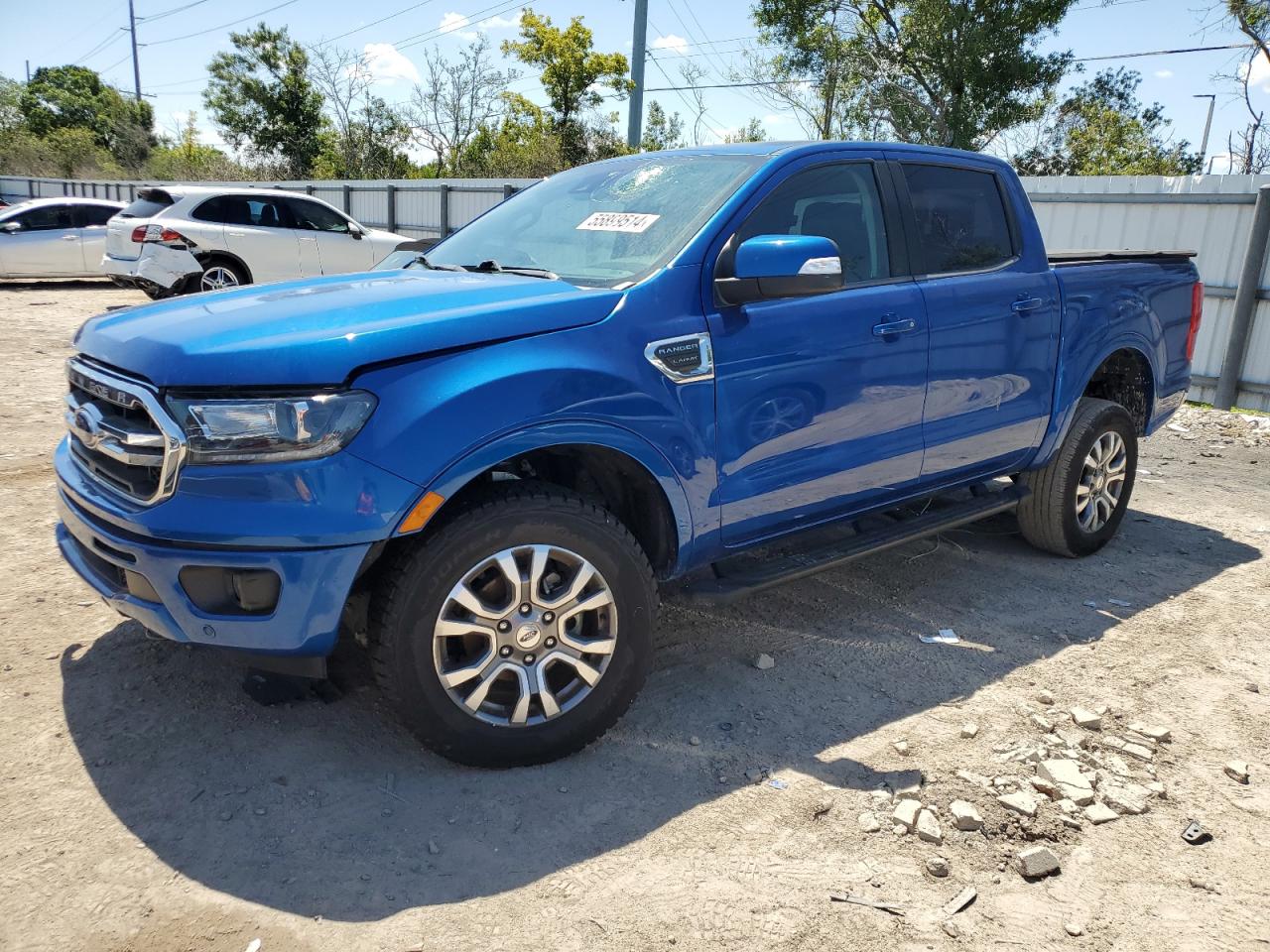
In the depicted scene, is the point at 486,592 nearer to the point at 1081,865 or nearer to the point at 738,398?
the point at 738,398

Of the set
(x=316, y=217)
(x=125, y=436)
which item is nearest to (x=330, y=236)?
(x=316, y=217)

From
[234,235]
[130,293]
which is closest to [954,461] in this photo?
[234,235]

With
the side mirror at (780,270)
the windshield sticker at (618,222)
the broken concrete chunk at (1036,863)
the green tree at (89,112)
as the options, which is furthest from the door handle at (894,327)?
the green tree at (89,112)

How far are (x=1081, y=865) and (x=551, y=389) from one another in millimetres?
1925

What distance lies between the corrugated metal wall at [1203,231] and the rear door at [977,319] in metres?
6.70

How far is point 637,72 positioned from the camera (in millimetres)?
20188

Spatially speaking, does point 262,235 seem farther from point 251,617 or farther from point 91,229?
point 251,617

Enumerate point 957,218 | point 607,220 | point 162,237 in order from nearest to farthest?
1. point 607,220
2. point 957,218
3. point 162,237

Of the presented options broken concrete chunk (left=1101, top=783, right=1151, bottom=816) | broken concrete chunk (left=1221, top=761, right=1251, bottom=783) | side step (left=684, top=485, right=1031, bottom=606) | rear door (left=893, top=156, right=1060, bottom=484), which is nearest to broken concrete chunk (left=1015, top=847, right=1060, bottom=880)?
broken concrete chunk (left=1101, top=783, right=1151, bottom=816)

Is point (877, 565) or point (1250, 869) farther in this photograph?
point (877, 565)

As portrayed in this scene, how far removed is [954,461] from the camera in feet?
13.6

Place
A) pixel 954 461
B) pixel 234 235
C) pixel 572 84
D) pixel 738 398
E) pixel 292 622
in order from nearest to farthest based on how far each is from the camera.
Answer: pixel 292 622 < pixel 738 398 < pixel 954 461 < pixel 234 235 < pixel 572 84

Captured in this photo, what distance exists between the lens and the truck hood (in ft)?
8.44

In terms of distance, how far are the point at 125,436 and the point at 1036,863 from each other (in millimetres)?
2694
